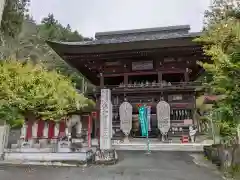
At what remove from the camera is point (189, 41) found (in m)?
11.6

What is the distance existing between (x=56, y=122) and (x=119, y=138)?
4.89m

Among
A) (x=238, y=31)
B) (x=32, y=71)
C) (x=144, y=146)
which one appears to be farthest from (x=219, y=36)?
(x=32, y=71)

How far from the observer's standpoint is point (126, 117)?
1276 centimetres

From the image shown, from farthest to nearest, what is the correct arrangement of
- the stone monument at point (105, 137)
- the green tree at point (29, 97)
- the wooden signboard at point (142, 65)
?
1. the wooden signboard at point (142, 65)
2. the green tree at point (29, 97)
3. the stone monument at point (105, 137)

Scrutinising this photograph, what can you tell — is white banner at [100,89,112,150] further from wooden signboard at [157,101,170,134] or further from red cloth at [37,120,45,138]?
wooden signboard at [157,101,170,134]

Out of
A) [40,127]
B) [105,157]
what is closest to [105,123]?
[105,157]

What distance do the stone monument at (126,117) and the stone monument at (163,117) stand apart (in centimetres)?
160

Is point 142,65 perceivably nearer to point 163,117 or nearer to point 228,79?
point 163,117

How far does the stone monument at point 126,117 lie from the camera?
12.6 meters

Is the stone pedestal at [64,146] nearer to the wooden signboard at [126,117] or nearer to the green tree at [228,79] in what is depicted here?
the wooden signboard at [126,117]

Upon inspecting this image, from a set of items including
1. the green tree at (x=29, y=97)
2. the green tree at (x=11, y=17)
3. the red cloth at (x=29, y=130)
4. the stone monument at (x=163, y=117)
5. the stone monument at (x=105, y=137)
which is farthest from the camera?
the green tree at (x=11, y=17)

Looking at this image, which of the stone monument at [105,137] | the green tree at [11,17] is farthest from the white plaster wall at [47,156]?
the green tree at [11,17]

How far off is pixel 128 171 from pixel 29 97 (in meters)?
4.76

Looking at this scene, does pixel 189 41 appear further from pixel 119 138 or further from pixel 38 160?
pixel 38 160
